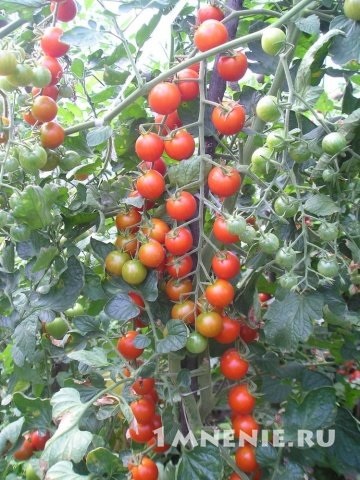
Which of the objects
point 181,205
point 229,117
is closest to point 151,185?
point 181,205

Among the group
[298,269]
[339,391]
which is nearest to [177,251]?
[298,269]

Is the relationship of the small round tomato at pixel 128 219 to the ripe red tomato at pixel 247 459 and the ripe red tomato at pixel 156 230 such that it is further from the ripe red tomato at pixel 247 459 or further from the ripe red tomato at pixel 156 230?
the ripe red tomato at pixel 247 459

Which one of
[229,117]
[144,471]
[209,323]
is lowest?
[144,471]

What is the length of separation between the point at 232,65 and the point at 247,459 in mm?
661

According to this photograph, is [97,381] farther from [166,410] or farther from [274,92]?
[274,92]

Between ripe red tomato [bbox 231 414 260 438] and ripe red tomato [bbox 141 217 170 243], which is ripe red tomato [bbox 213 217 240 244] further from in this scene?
ripe red tomato [bbox 231 414 260 438]

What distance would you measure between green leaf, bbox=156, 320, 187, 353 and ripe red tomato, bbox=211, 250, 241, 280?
10cm

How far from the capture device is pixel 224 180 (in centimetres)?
74

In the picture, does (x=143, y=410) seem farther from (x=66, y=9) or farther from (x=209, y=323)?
(x=66, y=9)

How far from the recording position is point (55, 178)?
0.88 m

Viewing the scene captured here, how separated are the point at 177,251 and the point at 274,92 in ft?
0.97

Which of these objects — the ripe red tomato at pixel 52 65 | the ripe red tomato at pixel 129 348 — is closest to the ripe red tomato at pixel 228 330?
the ripe red tomato at pixel 129 348

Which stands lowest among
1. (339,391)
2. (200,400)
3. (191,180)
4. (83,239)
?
(339,391)

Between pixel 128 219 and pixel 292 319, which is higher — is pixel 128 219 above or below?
above
